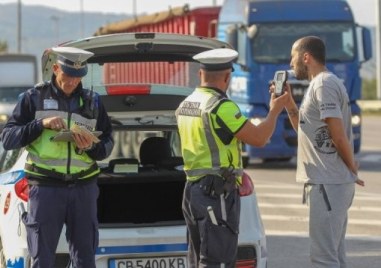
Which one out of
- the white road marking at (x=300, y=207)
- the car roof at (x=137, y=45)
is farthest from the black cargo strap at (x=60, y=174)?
the white road marking at (x=300, y=207)

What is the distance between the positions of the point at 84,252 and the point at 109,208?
55.8 inches

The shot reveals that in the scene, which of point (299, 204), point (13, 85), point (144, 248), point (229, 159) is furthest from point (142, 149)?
point (13, 85)

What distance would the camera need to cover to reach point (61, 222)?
21.7 feet

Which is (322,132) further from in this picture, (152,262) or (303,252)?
(303,252)

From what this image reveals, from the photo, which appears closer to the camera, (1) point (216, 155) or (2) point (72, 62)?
(1) point (216, 155)

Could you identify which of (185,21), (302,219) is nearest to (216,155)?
(302,219)

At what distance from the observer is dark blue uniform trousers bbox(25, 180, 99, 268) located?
21.5 ft

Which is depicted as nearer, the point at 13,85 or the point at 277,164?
the point at 277,164

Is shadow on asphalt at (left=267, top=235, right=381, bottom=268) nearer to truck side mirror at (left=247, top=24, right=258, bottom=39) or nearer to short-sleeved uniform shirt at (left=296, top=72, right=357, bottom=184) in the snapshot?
short-sleeved uniform shirt at (left=296, top=72, right=357, bottom=184)

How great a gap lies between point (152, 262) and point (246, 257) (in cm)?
58

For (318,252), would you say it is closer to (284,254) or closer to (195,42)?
(195,42)

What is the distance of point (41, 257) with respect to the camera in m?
6.58

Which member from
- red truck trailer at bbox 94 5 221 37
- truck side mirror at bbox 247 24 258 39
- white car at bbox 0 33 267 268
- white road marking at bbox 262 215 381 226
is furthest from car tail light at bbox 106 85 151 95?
red truck trailer at bbox 94 5 221 37

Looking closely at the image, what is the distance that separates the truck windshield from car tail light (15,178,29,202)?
11916 mm
